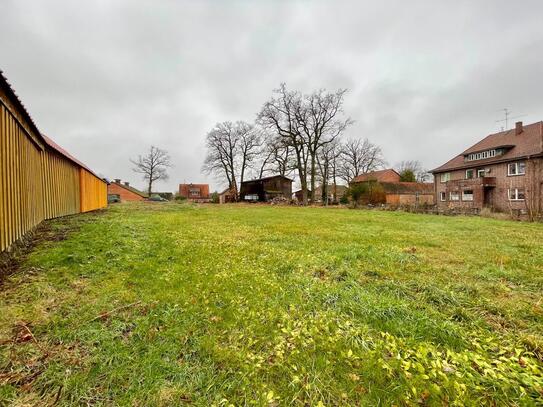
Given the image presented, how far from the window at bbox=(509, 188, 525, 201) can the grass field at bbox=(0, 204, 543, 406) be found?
84.8ft

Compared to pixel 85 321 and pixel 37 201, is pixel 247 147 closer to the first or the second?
pixel 37 201

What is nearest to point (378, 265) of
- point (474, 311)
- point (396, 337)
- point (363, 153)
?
point (474, 311)

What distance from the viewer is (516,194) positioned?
24406mm

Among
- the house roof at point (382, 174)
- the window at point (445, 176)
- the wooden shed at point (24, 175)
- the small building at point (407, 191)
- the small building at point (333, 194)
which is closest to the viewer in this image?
the wooden shed at point (24, 175)

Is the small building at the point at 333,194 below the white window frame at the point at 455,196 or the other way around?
the other way around

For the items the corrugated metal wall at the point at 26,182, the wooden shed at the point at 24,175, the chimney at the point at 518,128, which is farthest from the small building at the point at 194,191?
the chimney at the point at 518,128

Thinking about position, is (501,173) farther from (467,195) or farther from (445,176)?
(445,176)

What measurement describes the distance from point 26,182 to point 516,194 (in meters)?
34.4

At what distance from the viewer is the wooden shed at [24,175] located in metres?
5.00

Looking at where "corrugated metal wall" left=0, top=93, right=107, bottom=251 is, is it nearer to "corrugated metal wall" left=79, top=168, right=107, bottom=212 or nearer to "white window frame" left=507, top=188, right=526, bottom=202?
"corrugated metal wall" left=79, top=168, right=107, bottom=212

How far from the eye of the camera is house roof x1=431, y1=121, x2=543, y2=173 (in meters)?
24.0

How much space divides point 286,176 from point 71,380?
42.9 m

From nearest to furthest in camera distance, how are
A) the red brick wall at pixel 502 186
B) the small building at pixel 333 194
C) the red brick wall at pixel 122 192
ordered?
the red brick wall at pixel 502 186
the small building at pixel 333 194
the red brick wall at pixel 122 192

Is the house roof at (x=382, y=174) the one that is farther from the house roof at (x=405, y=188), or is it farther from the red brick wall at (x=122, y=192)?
the red brick wall at (x=122, y=192)
